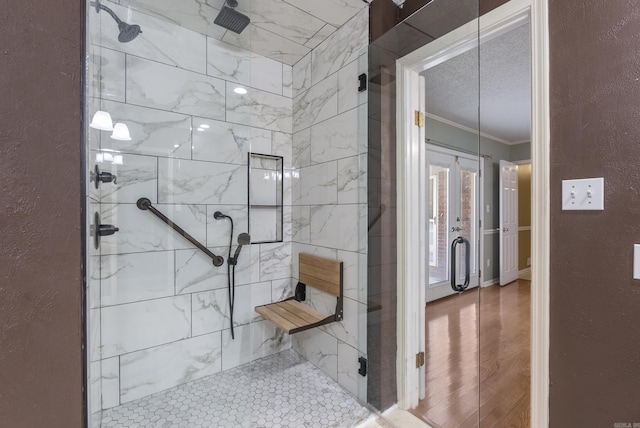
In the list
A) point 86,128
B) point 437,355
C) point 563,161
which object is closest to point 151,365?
point 86,128

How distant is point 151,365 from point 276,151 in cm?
178

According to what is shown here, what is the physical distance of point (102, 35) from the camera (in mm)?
1319

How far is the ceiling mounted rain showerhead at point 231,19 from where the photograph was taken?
5.88 ft

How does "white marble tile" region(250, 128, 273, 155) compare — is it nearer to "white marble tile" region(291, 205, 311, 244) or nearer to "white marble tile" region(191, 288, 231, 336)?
"white marble tile" region(291, 205, 311, 244)

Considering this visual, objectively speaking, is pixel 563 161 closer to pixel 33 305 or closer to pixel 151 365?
pixel 33 305

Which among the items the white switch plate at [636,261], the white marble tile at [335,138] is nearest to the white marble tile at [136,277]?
the white marble tile at [335,138]

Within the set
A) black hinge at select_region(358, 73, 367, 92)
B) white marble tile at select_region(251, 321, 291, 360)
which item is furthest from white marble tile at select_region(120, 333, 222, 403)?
black hinge at select_region(358, 73, 367, 92)

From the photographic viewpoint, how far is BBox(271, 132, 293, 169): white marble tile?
7.66ft

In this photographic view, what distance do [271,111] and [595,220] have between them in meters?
2.13

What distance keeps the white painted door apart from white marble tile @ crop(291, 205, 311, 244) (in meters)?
3.63

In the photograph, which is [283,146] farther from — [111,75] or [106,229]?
[106,229]

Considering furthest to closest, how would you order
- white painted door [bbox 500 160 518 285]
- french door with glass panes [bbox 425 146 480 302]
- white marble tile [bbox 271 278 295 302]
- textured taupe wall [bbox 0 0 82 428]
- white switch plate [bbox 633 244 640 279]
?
white painted door [bbox 500 160 518 285]
french door with glass panes [bbox 425 146 480 302]
white marble tile [bbox 271 278 295 302]
white switch plate [bbox 633 244 640 279]
textured taupe wall [bbox 0 0 82 428]

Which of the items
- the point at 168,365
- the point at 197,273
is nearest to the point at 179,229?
the point at 197,273

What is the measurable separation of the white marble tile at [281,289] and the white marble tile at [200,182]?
2.50 ft
